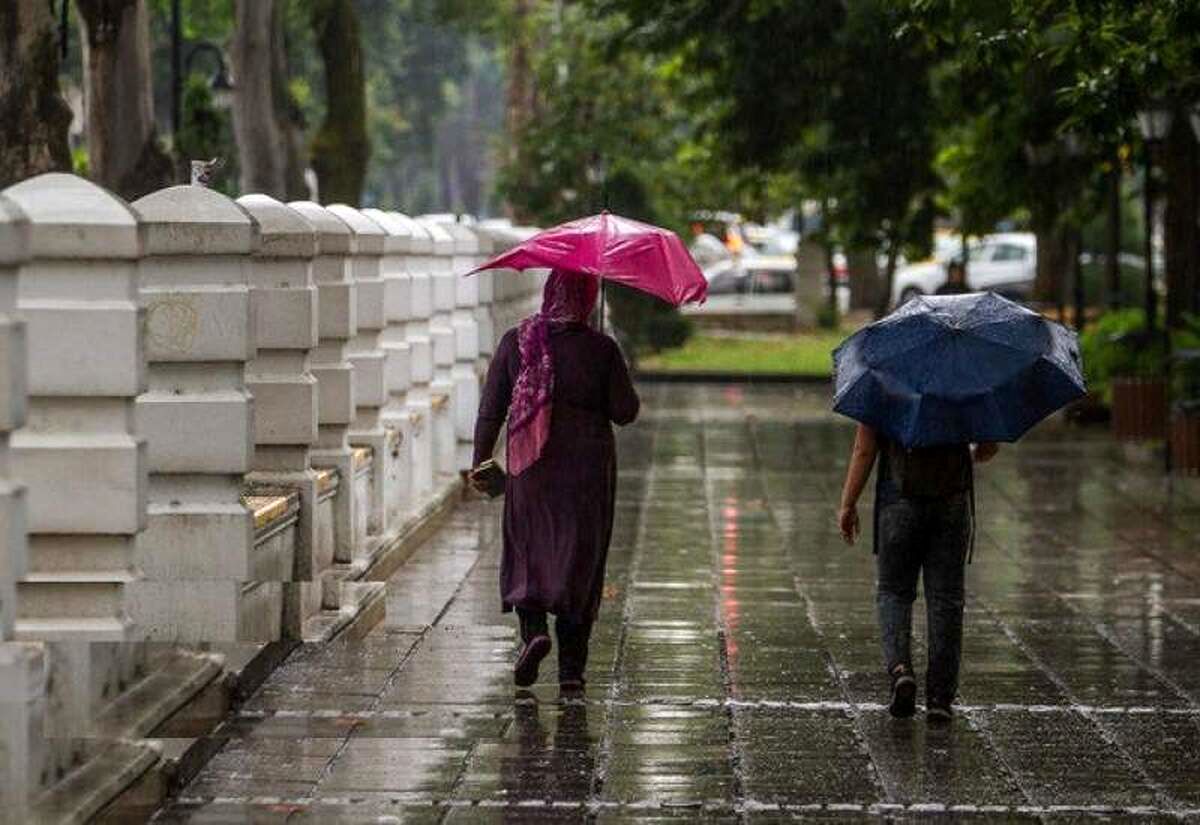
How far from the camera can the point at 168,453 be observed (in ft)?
38.2

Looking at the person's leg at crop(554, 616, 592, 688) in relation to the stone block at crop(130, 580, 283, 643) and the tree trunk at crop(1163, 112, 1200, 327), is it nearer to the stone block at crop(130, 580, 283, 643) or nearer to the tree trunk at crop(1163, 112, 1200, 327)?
the stone block at crop(130, 580, 283, 643)

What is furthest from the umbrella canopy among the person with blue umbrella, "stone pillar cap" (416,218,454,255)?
"stone pillar cap" (416,218,454,255)

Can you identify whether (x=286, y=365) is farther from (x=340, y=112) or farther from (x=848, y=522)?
(x=340, y=112)

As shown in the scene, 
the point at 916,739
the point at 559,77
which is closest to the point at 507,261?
the point at 916,739

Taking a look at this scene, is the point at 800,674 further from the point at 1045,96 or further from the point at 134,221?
the point at 1045,96

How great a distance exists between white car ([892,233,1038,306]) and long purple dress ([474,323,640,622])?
2030 inches

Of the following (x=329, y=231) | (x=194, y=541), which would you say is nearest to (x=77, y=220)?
(x=194, y=541)

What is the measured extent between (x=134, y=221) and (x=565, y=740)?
2.67 meters

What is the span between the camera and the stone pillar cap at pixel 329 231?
47.6ft

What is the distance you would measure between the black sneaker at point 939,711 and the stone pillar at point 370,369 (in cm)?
518

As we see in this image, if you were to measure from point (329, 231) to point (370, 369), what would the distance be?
188cm

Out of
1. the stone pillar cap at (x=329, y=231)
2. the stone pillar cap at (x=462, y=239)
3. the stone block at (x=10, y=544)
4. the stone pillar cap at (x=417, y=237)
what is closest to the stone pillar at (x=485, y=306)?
the stone pillar cap at (x=462, y=239)

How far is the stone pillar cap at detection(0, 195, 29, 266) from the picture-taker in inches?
292

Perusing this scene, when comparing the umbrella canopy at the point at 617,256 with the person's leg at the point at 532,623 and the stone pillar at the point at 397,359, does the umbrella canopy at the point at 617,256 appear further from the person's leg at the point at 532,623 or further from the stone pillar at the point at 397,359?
the stone pillar at the point at 397,359
